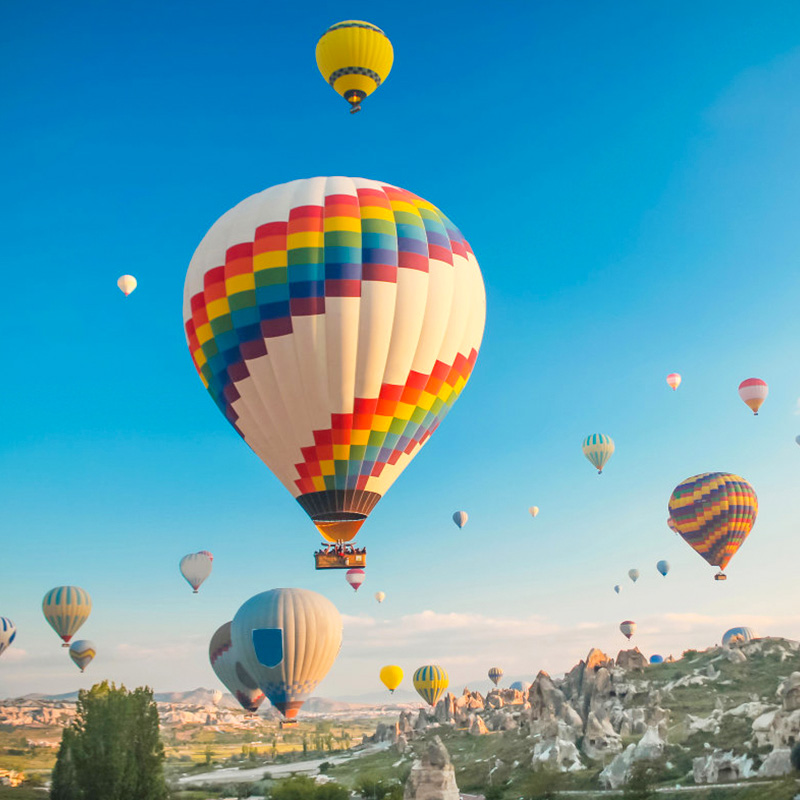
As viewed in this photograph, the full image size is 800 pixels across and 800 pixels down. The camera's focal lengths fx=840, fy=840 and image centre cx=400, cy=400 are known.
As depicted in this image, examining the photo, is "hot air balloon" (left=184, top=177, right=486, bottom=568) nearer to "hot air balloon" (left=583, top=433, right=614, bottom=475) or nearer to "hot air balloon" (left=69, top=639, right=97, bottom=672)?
"hot air balloon" (left=583, top=433, right=614, bottom=475)

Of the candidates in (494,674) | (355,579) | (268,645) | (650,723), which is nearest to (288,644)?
(268,645)

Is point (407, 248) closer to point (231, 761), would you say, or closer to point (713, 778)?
point (713, 778)

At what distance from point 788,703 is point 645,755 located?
11.9m

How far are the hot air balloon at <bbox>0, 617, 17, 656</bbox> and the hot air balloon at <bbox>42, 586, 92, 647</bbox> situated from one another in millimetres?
8040

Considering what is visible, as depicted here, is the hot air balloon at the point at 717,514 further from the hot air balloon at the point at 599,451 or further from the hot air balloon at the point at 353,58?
the hot air balloon at the point at 353,58

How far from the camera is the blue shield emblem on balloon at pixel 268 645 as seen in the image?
232 ft

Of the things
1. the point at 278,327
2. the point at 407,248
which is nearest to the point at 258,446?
the point at 278,327

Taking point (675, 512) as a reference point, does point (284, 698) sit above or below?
below

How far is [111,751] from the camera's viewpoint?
41719mm

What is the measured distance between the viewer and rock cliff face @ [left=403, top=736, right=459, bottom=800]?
57594mm

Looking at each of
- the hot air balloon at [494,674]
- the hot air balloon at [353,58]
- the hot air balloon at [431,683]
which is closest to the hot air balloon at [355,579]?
the hot air balloon at [353,58]

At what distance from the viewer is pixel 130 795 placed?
135ft

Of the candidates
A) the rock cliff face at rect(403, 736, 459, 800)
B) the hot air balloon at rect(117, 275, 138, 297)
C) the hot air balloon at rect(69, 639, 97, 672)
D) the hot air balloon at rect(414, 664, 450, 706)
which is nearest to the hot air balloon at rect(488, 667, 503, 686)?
the hot air balloon at rect(414, 664, 450, 706)

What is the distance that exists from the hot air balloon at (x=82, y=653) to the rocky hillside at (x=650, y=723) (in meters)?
42.5
